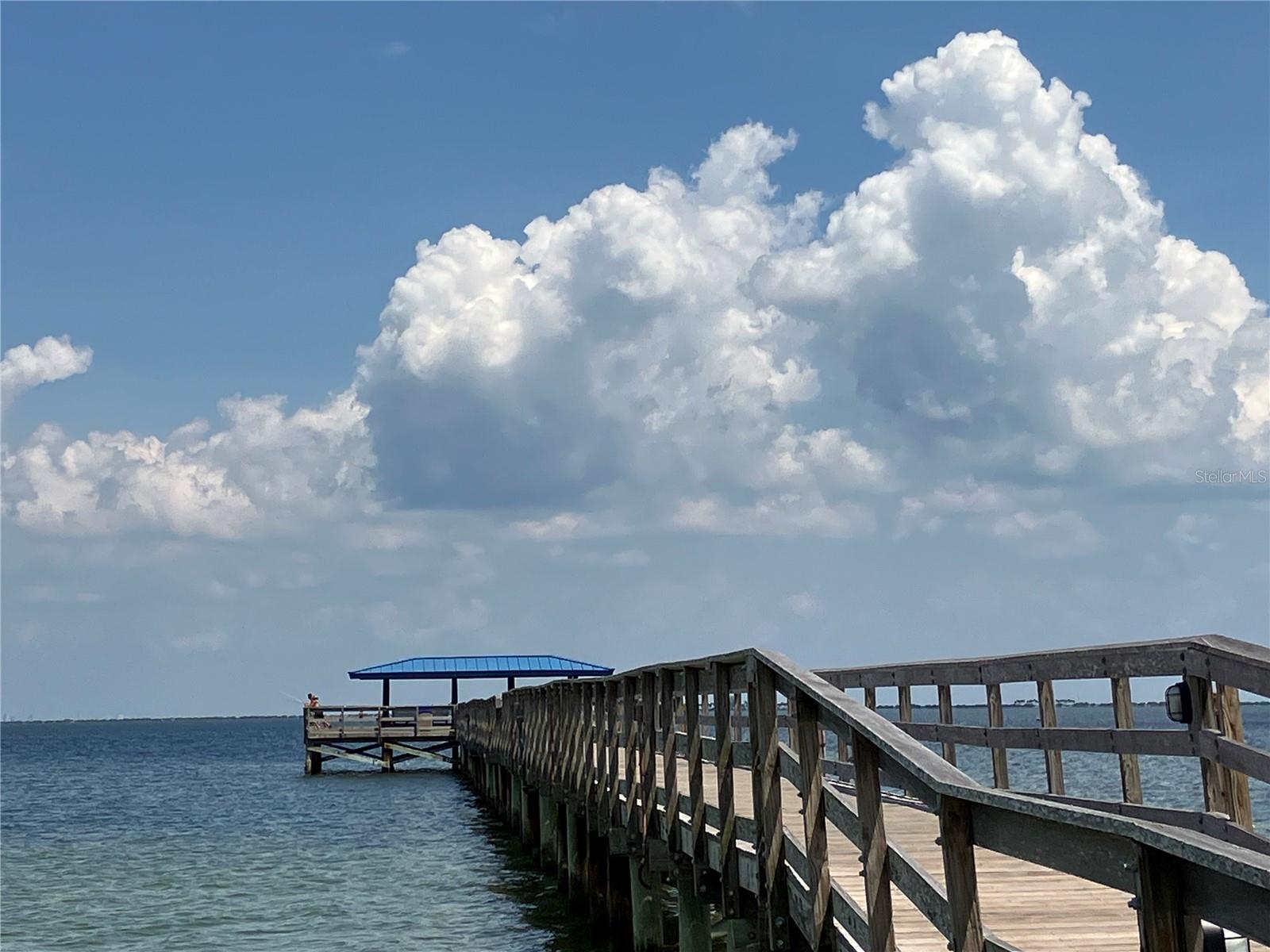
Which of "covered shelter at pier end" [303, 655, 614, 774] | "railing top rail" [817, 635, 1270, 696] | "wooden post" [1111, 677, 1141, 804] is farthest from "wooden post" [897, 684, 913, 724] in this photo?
"covered shelter at pier end" [303, 655, 614, 774]

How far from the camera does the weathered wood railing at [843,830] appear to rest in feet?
8.86

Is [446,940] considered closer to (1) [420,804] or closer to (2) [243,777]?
(1) [420,804]

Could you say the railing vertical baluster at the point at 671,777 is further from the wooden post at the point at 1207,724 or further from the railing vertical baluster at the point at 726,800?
the wooden post at the point at 1207,724

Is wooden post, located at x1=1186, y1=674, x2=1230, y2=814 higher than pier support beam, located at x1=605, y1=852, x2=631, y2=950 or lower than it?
higher

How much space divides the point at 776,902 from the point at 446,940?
28.7 ft

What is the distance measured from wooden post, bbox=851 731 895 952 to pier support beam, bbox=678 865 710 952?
430cm

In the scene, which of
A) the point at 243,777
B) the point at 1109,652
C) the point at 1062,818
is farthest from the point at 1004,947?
the point at 243,777

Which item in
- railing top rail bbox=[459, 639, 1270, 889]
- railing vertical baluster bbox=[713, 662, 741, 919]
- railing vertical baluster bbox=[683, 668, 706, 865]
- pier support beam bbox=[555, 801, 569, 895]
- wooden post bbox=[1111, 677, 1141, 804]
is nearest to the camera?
railing top rail bbox=[459, 639, 1270, 889]

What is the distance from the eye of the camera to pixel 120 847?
85.9 ft

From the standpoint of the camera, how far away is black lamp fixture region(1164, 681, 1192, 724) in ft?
18.9

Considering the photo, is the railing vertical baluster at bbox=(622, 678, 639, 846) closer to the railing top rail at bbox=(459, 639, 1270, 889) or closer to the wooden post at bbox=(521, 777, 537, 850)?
the railing top rail at bbox=(459, 639, 1270, 889)

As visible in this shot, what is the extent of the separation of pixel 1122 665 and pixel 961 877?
3.02 m

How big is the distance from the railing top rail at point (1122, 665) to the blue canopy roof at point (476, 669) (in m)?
42.9

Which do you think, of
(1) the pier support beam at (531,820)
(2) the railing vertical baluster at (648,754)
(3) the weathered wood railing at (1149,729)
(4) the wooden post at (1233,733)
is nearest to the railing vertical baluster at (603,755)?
(2) the railing vertical baluster at (648,754)
